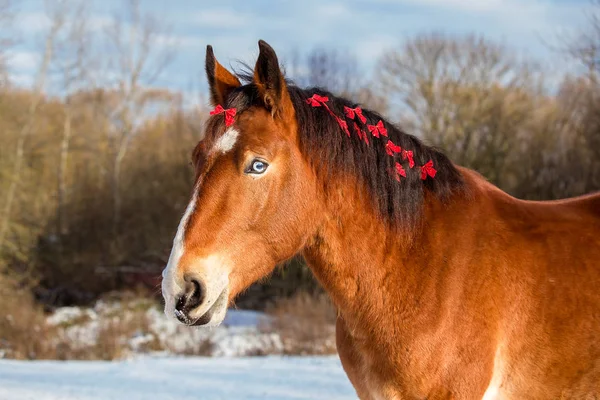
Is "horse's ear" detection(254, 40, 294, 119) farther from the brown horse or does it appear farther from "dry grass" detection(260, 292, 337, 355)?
"dry grass" detection(260, 292, 337, 355)

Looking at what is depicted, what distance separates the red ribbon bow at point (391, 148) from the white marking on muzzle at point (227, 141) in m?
0.84

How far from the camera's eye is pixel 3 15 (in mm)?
22641

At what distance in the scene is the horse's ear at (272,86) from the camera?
304cm

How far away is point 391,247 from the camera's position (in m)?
3.32

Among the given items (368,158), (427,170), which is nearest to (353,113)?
(368,158)

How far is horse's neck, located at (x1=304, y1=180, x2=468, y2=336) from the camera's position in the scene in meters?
3.22

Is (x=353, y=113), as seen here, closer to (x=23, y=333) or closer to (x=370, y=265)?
(x=370, y=265)

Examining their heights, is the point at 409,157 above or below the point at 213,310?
above

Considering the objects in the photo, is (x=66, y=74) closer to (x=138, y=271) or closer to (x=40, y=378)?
(x=138, y=271)

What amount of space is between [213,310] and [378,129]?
131 cm

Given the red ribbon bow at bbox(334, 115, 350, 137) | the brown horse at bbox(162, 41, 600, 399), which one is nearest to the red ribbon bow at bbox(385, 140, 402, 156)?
the brown horse at bbox(162, 41, 600, 399)

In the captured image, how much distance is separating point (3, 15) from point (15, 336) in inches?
515

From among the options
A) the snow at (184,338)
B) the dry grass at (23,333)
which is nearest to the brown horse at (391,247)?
the snow at (184,338)

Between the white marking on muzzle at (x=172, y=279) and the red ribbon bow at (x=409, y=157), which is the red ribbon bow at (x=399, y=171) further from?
the white marking on muzzle at (x=172, y=279)
